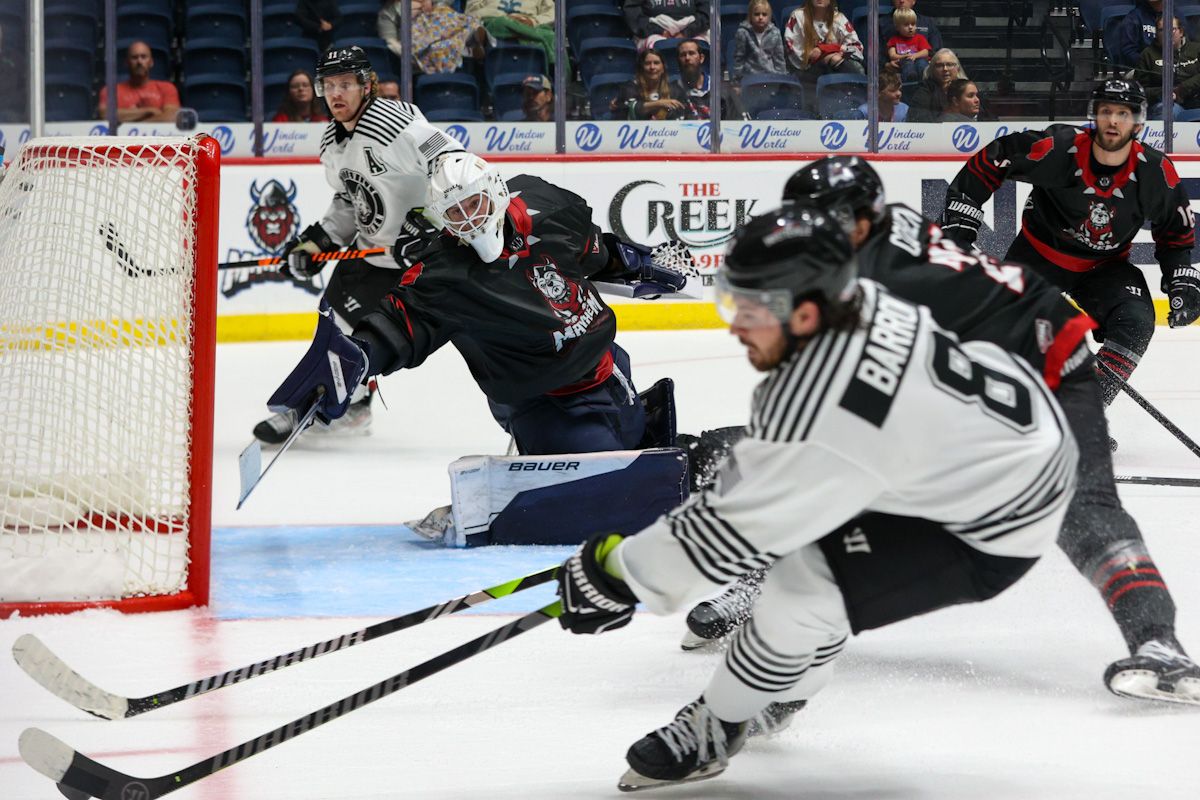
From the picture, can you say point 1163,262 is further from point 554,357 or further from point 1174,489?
point 554,357

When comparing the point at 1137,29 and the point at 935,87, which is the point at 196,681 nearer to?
the point at 935,87

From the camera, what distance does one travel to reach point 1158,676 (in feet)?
7.86

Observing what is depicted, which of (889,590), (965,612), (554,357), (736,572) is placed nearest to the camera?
(736,572)

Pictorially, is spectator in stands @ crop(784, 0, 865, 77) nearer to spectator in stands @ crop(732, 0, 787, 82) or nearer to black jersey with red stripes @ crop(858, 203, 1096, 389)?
spectator in stands @ crop(732, 0, 787, 82)

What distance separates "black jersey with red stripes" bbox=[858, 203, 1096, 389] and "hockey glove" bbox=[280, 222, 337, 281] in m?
2.88

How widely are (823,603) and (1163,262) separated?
10.2 feet

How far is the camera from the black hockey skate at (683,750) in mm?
2154

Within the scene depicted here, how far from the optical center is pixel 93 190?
321 centimetres

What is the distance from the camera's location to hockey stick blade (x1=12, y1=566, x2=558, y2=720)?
2273 millimetres

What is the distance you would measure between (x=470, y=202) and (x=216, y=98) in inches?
174

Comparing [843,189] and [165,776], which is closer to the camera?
[165,776]

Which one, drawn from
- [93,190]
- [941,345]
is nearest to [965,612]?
[941,345]

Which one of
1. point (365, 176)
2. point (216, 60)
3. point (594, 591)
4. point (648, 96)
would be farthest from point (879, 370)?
point (216, 60)

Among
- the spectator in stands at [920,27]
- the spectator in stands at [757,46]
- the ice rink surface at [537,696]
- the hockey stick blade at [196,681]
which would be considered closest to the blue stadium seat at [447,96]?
the spectator in stands at [757,46]
